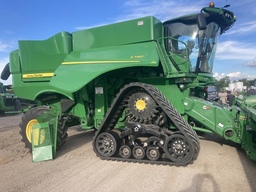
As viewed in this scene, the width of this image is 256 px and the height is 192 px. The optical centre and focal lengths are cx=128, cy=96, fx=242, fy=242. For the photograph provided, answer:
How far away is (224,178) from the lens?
3814 millimetres

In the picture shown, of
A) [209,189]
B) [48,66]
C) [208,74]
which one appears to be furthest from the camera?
[208,74]

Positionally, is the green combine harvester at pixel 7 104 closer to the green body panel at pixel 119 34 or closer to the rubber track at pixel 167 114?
the green body panel at pixel 119 34

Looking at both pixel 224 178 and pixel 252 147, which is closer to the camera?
pixel 224 178

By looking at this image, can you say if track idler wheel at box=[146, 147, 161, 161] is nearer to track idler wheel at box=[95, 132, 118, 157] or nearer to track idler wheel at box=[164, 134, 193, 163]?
track idler wheel at box=[164, 134, 193, 163]

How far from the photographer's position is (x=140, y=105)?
4.68 m

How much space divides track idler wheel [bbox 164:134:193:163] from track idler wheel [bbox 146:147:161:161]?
19 centimetres

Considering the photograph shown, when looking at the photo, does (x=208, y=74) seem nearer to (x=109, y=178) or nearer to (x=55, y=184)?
(x=109, y=178)

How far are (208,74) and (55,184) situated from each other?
4686 mm

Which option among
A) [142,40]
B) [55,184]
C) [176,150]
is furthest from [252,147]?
[55,184]

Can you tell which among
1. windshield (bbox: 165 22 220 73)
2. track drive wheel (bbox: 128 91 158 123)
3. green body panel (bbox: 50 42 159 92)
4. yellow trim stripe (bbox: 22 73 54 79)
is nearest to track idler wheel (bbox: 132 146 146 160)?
track drive wheel (bbox: 128 91 158 123)

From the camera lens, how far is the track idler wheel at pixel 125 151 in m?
4.70

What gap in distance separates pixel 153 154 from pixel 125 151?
1.91 ft

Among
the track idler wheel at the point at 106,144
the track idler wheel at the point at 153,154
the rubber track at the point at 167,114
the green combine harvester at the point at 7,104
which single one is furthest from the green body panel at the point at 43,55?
the green combine harvester at the point at 7,104

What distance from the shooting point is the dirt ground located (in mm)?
3633
